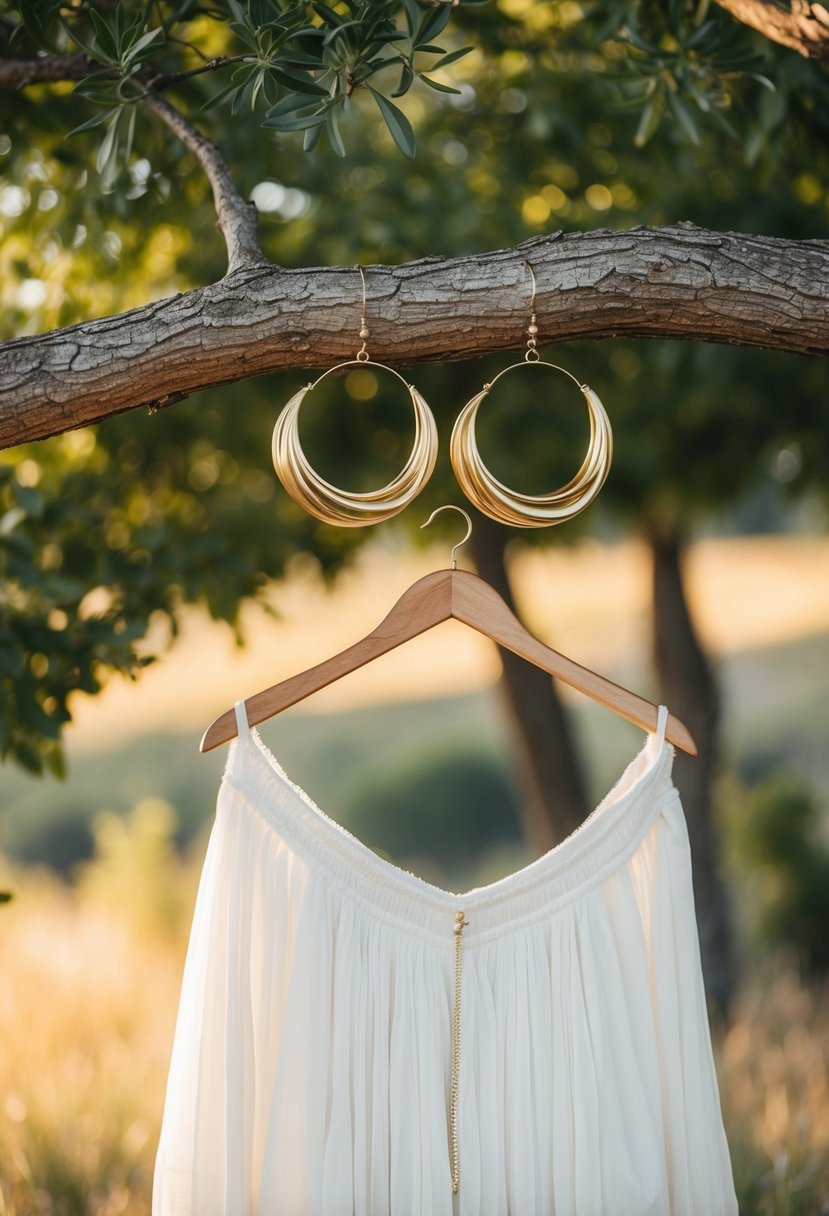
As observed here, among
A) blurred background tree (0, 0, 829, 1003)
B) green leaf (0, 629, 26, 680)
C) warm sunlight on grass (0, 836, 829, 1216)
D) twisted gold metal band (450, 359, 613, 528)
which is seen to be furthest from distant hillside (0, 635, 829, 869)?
twisted gold metal band (450, 359, 613, 528)

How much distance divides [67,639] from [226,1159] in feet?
3.01

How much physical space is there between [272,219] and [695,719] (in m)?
2.13

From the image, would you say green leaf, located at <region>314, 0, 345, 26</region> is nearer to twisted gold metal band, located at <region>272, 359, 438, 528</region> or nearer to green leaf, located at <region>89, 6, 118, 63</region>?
green leaf, located at <region>89, 6, 118, 63</region>

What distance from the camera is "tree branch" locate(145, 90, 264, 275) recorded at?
3.79ft

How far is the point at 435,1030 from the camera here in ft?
3.87

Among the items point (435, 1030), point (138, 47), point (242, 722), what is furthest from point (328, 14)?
point (435, 1030)

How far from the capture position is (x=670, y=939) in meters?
1.16

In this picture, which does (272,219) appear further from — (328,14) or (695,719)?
(695,719)

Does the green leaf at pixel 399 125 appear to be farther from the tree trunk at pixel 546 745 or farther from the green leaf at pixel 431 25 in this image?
the tree trunk at pixel 546 745

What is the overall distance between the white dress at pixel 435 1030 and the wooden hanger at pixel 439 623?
0.08 feet

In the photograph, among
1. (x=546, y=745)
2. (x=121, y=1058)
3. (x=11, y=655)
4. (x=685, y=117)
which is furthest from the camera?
(x=546, y=745)

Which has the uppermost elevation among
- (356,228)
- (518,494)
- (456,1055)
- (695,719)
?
(356,228)

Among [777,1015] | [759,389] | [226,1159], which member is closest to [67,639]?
[226,1159]

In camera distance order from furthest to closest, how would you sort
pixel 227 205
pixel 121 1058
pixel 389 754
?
pixel 389 754
pixel 121 1058
pixel 227 205
